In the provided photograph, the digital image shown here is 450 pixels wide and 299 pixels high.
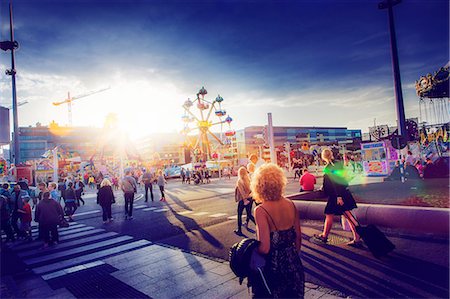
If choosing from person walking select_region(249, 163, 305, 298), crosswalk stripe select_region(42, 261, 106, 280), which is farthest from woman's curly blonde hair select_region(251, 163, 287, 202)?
crosswalk stripe select_region(42, 261, 106, 280)

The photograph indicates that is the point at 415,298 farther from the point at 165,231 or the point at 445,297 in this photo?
the point at 165,231

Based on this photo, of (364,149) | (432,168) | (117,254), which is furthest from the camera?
(364,149)

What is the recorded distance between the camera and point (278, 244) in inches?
97.3

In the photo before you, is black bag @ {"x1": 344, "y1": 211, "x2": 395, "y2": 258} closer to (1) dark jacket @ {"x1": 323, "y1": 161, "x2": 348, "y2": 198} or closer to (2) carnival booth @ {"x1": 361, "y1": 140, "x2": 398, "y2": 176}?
(1) dark jacket @ {"x1": 323, "y1": 161, "x2": 348, "y2": 198}

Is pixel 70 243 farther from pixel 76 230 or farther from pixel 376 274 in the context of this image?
pixel 376 274

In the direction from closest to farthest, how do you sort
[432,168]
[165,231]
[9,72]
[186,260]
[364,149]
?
[186,260]
[165,231]
[432,168]
[9,72]
[364,149]

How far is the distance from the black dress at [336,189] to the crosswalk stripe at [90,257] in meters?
4.70

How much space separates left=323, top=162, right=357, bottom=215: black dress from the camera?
5.52m

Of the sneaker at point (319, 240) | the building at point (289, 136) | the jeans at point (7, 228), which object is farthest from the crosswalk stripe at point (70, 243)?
the building at point (289, 136)

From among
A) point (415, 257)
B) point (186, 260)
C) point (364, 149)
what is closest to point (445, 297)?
point (415, 257)

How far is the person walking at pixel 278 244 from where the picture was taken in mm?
2418

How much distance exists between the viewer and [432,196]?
885 cm

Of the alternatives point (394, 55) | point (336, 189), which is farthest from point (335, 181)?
point (394, 55)

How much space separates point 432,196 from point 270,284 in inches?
351
